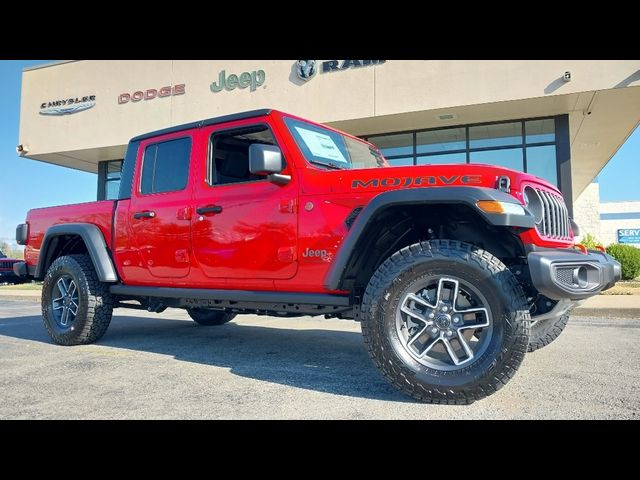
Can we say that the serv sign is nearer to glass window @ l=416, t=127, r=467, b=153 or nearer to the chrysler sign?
glass window @ l=416, t=127, r=467, b=153

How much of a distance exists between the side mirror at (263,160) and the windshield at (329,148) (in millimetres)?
352

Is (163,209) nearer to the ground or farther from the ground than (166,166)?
nearer to the ground

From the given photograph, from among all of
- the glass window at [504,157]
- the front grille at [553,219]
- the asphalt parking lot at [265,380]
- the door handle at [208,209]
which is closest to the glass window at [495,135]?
the glass window at [504,157]

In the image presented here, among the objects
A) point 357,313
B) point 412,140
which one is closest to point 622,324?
point 357,313

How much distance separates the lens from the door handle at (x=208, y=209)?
13.2 feet

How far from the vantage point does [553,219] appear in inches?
130

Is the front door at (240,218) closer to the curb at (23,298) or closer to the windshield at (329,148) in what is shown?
the windshield at (329,148)

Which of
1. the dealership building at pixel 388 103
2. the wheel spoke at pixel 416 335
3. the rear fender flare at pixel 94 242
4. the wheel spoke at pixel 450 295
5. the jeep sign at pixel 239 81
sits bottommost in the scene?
the wheel spoke at pixel 416 335

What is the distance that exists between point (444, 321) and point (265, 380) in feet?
4.45

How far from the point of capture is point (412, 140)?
14477mm

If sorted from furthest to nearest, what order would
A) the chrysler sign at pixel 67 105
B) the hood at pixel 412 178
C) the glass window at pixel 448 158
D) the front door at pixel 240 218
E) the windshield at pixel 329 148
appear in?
the chrysler sign at pixel 67 105, the glass window at pixel 448 158, the windshield at pixel 329 148, the front door at pixel 240 218, the hood at pixel 412 178

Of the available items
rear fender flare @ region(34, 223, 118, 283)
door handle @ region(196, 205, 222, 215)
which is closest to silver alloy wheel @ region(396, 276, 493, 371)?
door handle @ region(196, 205, 222, 215)

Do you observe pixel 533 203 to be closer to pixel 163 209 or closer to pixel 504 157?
pixel 163 209

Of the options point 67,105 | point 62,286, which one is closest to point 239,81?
point 67,105
